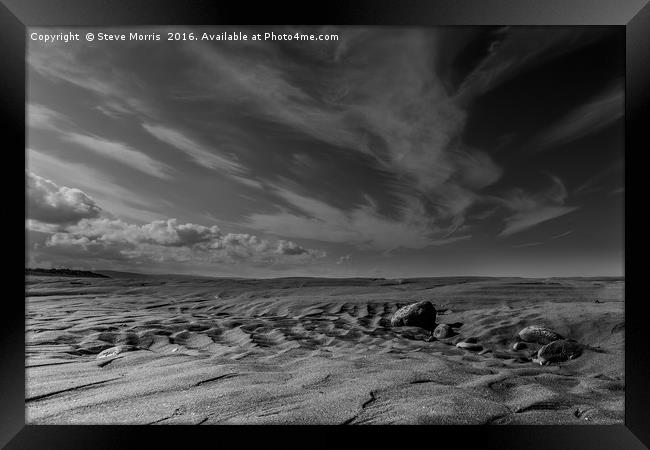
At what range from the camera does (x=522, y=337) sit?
2773 mm

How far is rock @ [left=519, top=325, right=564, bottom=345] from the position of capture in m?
2.70

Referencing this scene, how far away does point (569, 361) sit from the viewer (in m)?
2.48

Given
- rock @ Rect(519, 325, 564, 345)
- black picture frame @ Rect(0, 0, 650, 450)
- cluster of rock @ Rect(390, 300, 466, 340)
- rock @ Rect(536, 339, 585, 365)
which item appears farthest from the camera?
cluster of rock @ Rect(390, 300, 466, 340)

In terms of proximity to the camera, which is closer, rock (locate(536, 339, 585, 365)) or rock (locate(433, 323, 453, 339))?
rock (locate(536, 339, 585, 365))

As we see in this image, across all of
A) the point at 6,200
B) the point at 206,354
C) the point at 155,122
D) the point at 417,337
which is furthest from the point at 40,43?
the point at 417,337

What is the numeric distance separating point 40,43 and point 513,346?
4418 mm

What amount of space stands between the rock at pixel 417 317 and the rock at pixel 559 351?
37.9 inches

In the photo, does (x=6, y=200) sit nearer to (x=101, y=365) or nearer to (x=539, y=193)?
(x=101, y=365)

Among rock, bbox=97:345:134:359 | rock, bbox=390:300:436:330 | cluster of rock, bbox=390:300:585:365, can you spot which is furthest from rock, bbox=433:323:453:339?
rock, bbox=97:345:134:359

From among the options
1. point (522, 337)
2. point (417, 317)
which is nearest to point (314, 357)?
point (417, 317)

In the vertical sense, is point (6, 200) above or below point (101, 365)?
above

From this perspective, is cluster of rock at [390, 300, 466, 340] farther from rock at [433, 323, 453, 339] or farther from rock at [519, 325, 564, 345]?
rock at [519, 325, 564, 345]

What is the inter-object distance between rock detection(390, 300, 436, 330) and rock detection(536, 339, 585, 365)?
962 millimetres

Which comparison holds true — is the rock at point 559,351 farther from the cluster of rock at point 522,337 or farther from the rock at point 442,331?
the rock at point 442,331
